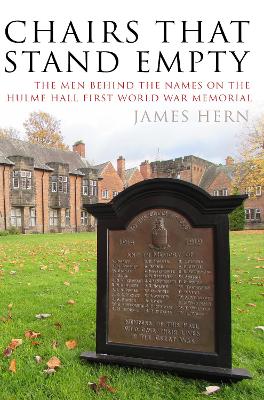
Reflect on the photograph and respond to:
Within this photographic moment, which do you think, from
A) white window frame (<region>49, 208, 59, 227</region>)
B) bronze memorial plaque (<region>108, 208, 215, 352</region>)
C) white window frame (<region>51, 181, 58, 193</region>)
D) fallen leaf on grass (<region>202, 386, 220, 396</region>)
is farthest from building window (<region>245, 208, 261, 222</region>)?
fallen leaf on grass (<region>202, 386, 220, 396</region>)

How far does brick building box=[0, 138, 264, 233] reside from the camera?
3681 centimetres

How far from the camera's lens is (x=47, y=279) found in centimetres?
891

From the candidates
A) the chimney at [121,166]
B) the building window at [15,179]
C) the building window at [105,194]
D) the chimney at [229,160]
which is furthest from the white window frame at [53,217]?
the chimney at [229,160]

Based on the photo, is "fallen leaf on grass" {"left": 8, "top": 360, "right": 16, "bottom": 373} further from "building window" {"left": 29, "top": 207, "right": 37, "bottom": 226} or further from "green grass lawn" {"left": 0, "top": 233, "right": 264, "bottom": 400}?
"building window" {"left": 29, "top": 207, "right": 37, "bottom": 226}

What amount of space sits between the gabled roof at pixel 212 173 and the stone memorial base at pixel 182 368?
4965 cm

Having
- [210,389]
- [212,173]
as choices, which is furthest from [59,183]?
[210,389]

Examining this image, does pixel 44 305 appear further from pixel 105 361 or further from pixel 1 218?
pixel 1 218

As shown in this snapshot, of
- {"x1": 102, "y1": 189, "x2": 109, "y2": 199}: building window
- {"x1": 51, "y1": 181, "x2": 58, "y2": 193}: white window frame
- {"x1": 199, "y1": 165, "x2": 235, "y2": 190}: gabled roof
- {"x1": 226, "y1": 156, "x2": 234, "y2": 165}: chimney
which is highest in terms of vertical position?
{"x1": 226, "y1": 156, "x2": 234, "y2": 165}: chimney

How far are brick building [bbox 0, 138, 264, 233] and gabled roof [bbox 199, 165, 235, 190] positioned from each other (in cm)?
15

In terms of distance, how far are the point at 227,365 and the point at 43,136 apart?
4988cm

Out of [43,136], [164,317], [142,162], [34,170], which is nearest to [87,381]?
[164,317]

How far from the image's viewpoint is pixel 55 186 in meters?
41.0

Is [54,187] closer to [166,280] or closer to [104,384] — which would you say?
[166,280]

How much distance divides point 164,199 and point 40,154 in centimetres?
3825
